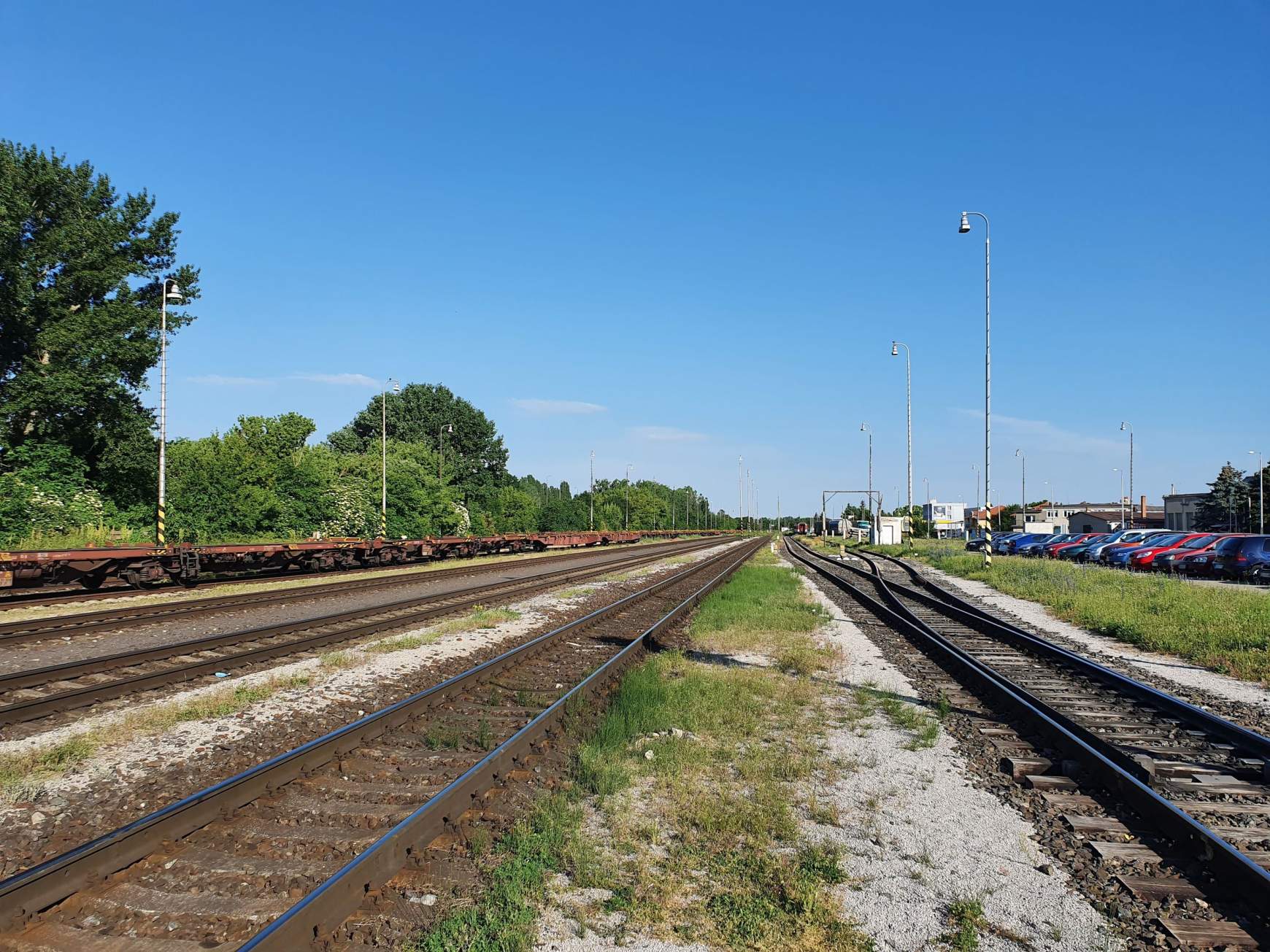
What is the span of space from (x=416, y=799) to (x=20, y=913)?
234 centimetres

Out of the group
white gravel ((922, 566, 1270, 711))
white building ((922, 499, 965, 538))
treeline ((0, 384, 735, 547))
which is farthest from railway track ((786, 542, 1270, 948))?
white building ((922, 499, 965, 538))

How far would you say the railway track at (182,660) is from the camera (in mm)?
9195

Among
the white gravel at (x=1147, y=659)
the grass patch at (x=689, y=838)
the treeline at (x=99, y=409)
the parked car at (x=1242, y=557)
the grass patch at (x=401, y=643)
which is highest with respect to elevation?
the treeline at (x=99, y=409)

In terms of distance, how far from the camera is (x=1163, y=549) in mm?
33688

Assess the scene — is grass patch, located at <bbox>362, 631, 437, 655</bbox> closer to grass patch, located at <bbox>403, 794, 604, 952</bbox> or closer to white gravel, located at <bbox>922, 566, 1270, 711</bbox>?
grass patch, located at <bbox>403, 794, 604, 952</bbox>

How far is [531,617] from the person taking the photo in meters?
18.3

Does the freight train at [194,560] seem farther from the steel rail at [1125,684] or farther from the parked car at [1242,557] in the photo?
the parked car at [1242,557]

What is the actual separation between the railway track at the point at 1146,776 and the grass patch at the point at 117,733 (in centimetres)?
751

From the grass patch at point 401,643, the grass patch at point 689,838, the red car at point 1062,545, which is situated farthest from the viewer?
the red car at point 1062,545

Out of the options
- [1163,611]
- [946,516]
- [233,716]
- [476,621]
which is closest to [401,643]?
[476,621]

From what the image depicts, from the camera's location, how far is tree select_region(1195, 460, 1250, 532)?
85812 millimetres

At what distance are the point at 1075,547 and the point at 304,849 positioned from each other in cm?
4699

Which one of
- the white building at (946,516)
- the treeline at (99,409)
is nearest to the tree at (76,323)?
the treeline at (99,409)

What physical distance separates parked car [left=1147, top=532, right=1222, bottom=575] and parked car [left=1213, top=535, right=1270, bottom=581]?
241 cm
